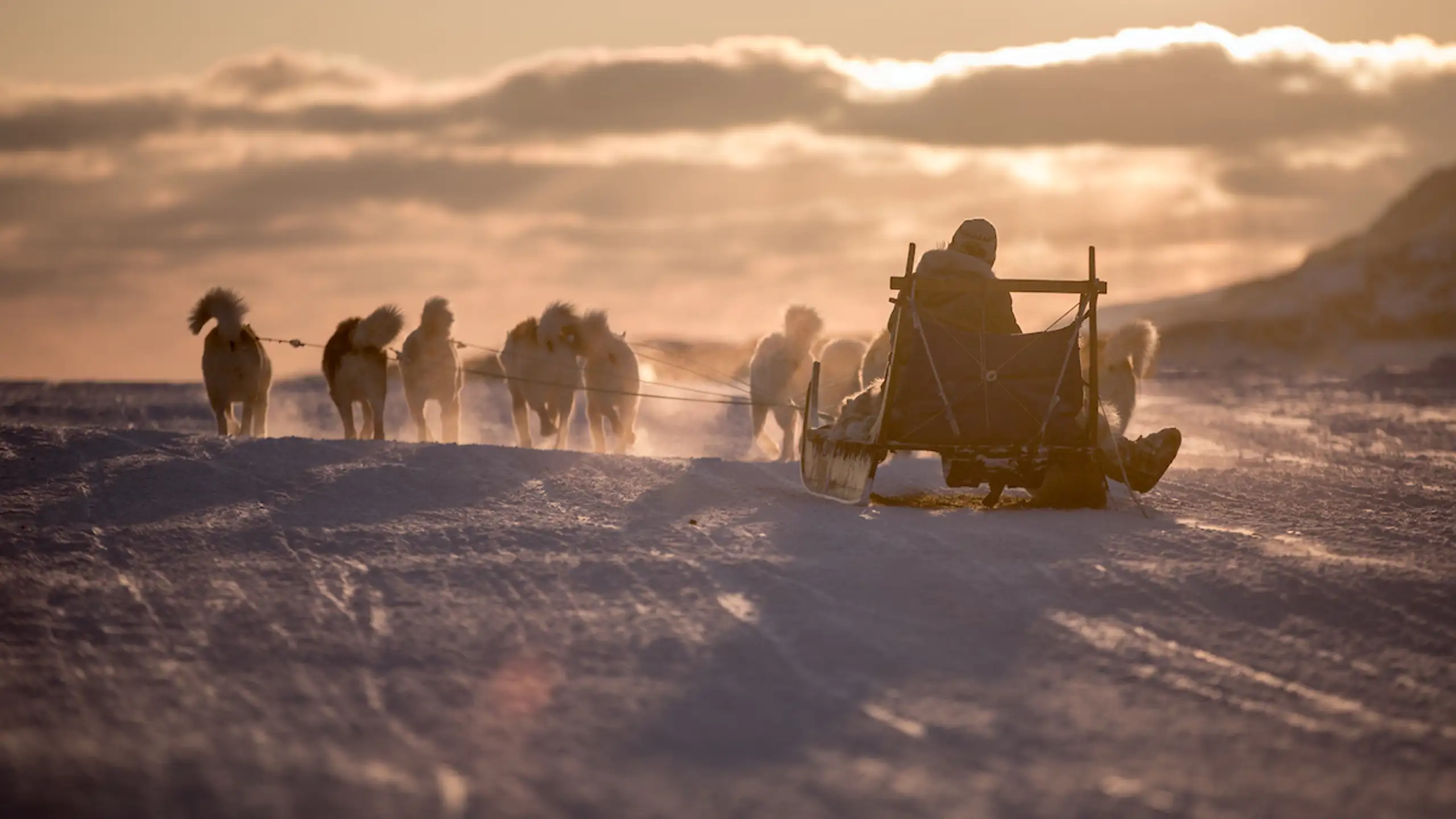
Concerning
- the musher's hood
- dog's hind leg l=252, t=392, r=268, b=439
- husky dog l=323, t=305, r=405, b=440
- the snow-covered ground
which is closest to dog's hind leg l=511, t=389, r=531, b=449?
husky dog l=323, t=305, r=405, b=440

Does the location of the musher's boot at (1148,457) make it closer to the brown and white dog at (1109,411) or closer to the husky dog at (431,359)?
the brown and white dog at (1109,411)

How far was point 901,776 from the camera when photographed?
3.69 metres

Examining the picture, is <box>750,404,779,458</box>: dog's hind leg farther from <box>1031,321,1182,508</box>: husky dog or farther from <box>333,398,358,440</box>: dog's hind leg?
<box>1031,321,1182,508</box>: husky dog

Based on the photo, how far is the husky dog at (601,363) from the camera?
15.6 metres

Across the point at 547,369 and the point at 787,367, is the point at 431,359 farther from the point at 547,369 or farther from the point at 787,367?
the point at 787,367

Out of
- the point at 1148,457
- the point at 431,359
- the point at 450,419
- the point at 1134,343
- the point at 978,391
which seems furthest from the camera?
the point at 450,419

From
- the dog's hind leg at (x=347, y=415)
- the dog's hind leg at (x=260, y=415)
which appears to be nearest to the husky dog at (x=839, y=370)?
the dog's hind leg at (x=347, y=415)

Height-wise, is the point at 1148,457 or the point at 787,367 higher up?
the point at 787,367

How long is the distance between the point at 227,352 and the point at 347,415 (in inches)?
55.7

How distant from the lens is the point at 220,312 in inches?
575

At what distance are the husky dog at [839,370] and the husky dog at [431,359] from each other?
4107mm

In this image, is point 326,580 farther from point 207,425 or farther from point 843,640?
point 207,425

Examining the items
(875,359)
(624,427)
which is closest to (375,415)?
(624,427)

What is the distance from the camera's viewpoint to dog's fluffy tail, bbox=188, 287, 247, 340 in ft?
47.9
